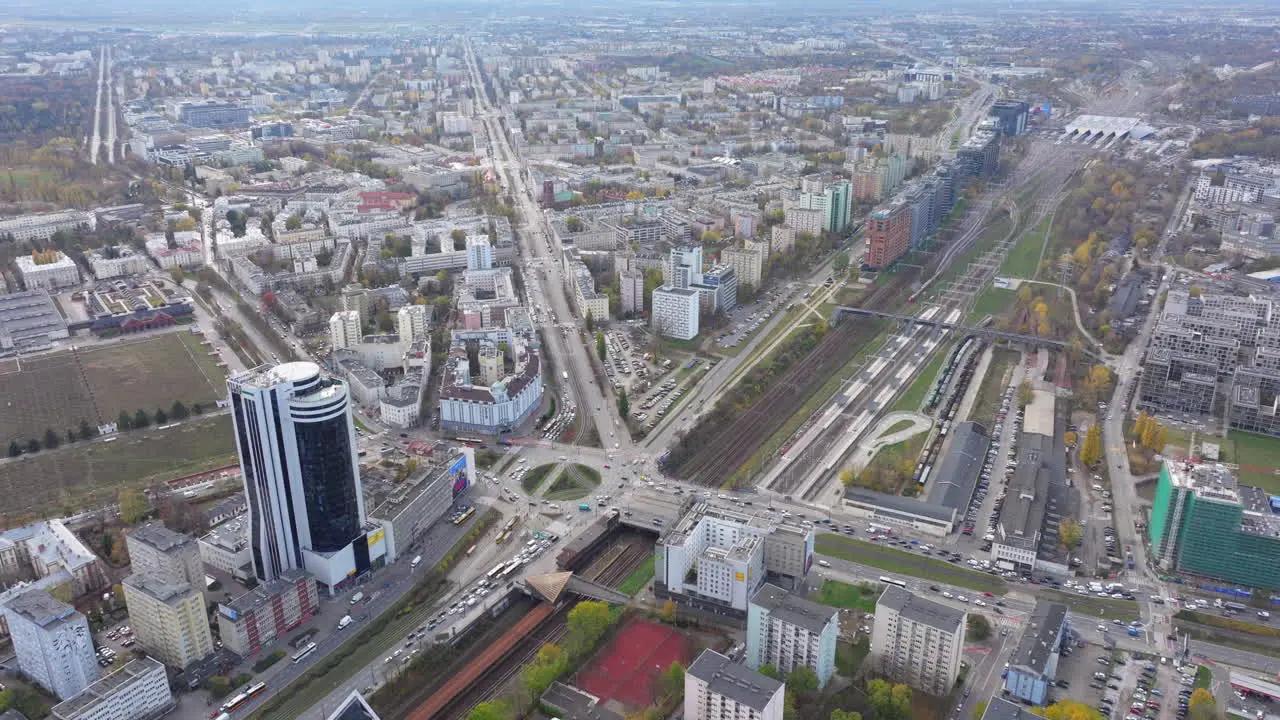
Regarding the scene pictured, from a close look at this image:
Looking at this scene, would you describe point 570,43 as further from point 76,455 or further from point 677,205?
→ point 76,455

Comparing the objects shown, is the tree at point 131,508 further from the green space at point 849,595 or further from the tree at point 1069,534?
the tree at point 1069,534

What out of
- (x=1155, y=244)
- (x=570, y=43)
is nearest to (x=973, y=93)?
(x=1155, y=244)

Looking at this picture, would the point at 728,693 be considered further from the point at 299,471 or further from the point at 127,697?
the point at 127,697

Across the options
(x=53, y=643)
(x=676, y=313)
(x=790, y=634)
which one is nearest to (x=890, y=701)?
(x=790, y=634)

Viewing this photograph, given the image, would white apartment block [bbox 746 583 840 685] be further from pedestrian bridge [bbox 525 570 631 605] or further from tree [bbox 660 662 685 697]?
pedestrian bridge [bbox 525 570 631 605]

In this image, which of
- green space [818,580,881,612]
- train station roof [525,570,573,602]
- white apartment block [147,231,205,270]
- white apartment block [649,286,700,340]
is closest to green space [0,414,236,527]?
train station roof [525,570,573,602]

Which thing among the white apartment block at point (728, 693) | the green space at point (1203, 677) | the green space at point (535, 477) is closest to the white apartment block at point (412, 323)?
the green space at point (535, 477)

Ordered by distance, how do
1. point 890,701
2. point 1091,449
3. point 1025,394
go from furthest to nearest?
point 1025,394, point 1091,449, point 890,701
